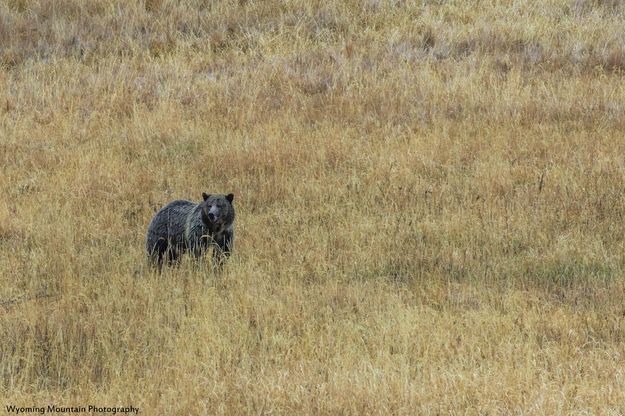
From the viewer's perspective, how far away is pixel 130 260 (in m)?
8.68

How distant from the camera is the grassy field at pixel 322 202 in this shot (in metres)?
5.80

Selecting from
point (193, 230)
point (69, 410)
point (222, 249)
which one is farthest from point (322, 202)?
point (69, 410)

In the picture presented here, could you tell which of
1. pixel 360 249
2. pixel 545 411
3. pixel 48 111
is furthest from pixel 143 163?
pixel 545 411

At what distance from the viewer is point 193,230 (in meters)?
8.32

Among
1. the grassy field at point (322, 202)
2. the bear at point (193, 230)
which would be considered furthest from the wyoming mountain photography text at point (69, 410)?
the bear at point (193, 230)

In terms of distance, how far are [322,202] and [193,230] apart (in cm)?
244

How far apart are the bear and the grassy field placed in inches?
9.1

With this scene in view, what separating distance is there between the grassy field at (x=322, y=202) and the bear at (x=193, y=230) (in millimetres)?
230

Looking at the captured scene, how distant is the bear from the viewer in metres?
8.20

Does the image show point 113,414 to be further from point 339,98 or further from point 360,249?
point 339,98

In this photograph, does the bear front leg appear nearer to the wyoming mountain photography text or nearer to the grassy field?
the grassy field

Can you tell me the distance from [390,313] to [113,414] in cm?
241

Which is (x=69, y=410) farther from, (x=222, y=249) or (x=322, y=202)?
(x=322, y=202)

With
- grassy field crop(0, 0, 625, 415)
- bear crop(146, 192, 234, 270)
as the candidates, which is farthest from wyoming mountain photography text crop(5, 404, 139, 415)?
bear crop(146, 192, 234, 270)
